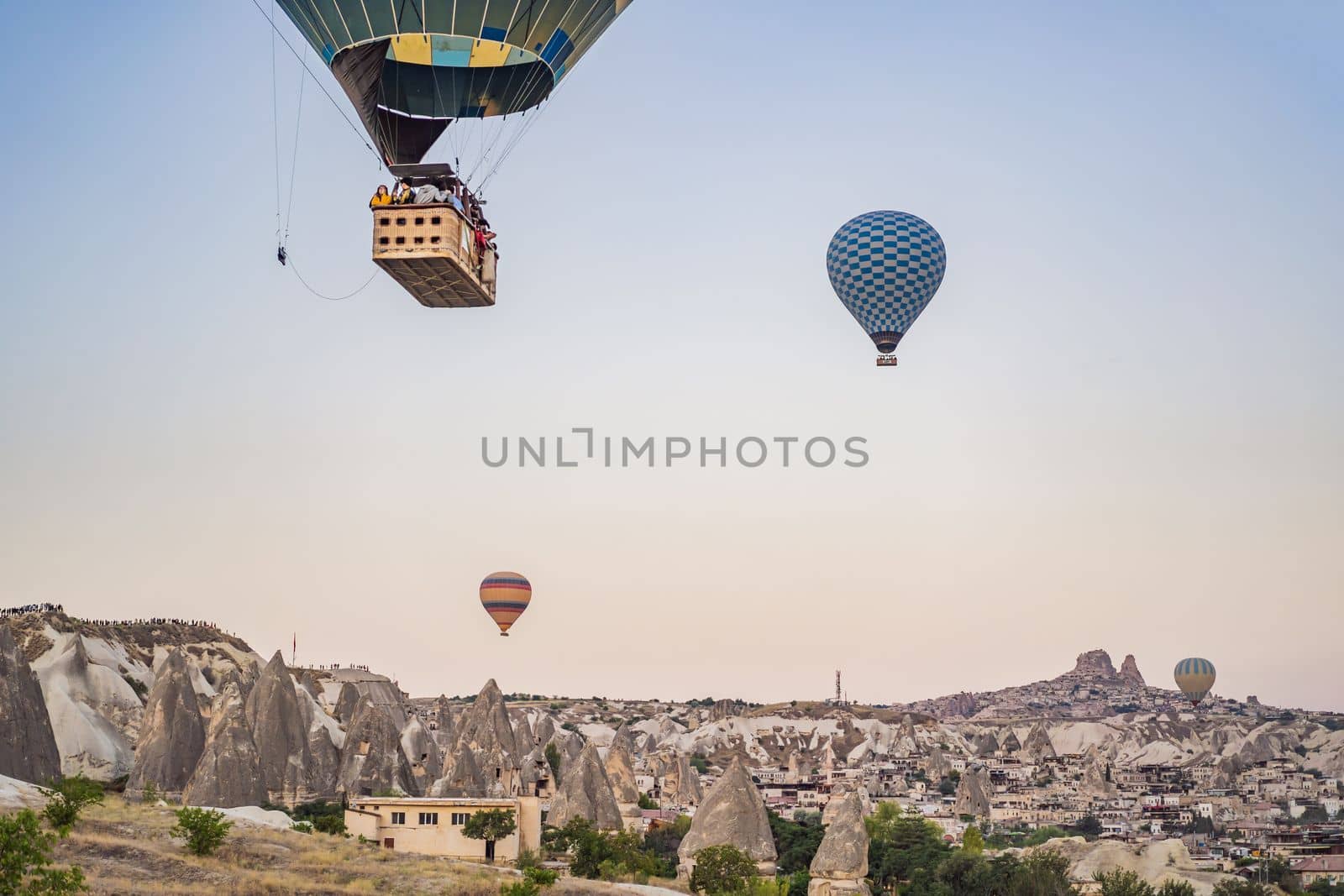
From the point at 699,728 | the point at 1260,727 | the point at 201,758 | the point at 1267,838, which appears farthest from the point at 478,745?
the point at 1260,727

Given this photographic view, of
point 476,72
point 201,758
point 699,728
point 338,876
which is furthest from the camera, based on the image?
point 699,728

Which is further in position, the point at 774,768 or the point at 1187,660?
the point at 774,768

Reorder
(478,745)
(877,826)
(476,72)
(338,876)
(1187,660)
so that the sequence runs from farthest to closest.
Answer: (1187,660) < (877,826) < (478,745) < (476,72) < (338,876)

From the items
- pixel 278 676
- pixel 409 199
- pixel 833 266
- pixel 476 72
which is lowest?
pixel 278 676

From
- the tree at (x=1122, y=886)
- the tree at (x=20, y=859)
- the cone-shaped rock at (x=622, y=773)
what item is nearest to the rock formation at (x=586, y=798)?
the cone-shaped rock at (x=622, y=773)

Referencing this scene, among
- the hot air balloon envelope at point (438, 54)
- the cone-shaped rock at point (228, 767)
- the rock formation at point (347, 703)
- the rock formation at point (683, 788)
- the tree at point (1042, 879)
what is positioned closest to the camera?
the hot air balloon envelope at point (438, 54)

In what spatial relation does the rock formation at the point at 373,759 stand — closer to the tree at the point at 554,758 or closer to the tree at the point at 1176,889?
the tree at the point at 554,758

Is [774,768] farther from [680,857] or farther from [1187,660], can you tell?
[680,857]
